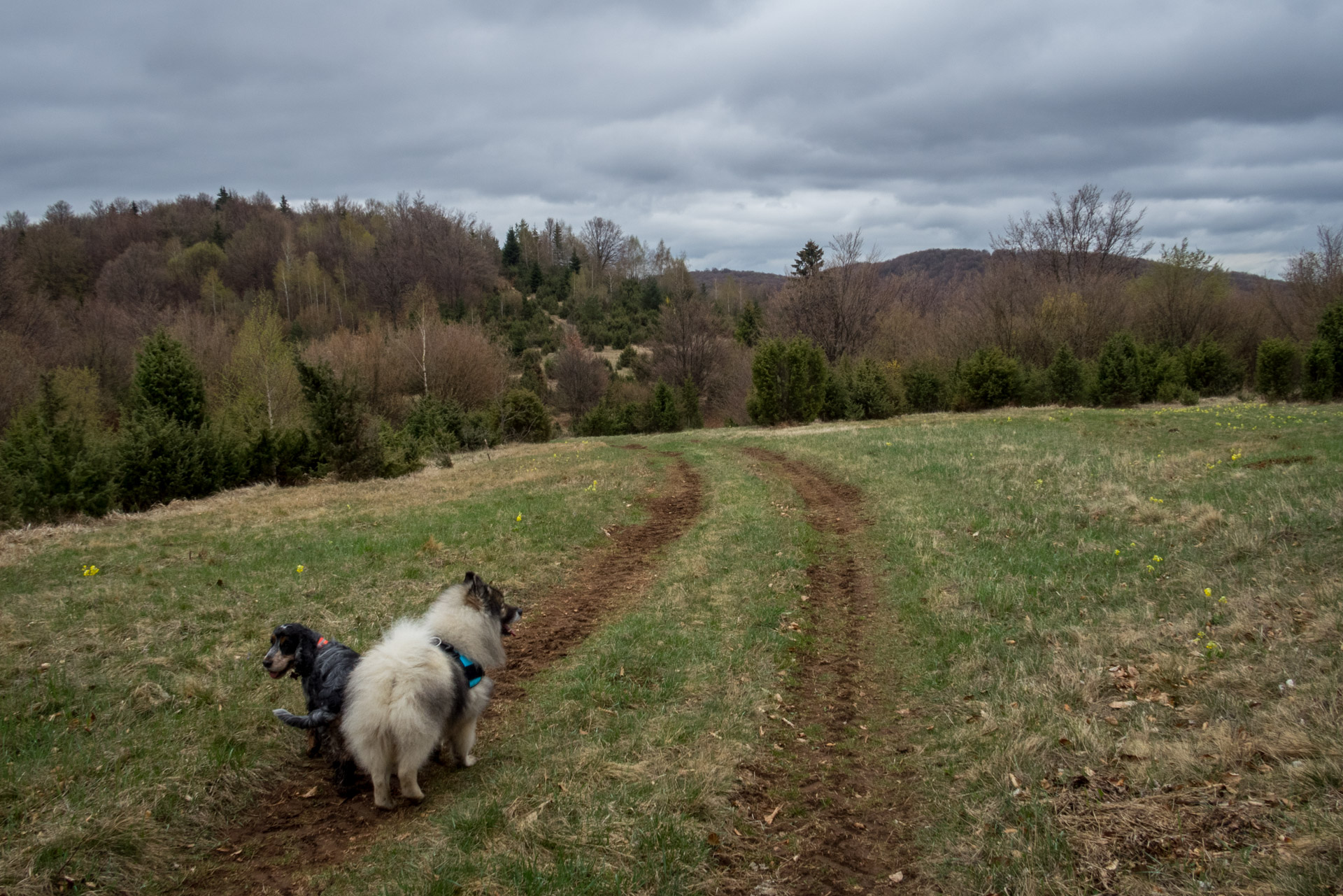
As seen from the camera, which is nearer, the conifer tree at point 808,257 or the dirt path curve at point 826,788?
the dirt path curve at point 826,788

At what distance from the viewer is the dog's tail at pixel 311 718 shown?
17.0ft

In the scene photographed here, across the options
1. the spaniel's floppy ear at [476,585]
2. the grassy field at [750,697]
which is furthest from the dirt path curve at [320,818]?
the spaniel's floppy ear at [476,585]

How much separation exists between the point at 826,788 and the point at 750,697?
1505 mm

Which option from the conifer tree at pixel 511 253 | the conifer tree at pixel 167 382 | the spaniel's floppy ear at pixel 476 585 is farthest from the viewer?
the conifer tree at pixel 511 253

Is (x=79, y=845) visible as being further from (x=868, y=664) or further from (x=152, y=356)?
(x=152, y=356)

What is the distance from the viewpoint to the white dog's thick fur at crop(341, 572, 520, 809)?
16.1 feet

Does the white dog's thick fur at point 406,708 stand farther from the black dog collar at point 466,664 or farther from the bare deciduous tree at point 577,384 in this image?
the bare deciduous tree at point 577,384

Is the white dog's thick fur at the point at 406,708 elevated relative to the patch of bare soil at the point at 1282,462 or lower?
lower

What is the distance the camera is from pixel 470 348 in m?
50.2

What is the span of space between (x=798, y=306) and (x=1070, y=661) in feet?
180

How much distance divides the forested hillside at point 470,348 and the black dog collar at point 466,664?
1829 cm

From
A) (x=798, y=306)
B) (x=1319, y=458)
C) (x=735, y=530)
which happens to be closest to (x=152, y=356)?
(x=735, y=530)

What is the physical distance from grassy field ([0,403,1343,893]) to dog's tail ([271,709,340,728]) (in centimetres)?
76

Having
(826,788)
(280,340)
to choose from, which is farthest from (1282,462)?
(280,340)
